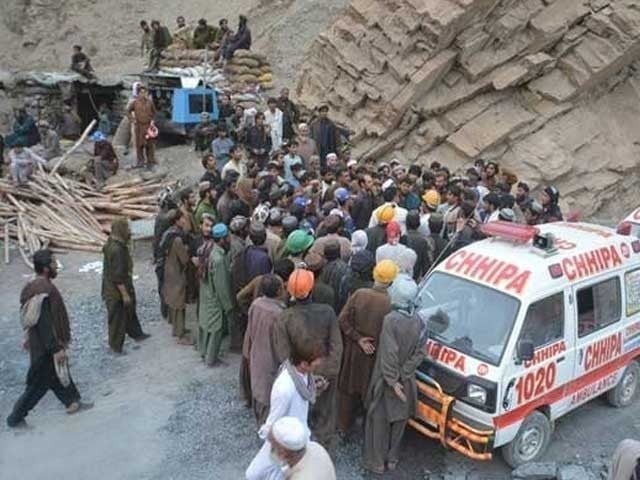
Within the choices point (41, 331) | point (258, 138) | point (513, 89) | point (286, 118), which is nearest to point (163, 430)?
point (41, 331)

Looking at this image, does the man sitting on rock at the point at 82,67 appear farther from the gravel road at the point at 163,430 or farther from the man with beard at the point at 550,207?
the man with beard at the point at 550,207

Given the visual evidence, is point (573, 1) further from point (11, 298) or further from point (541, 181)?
point (11, 298)

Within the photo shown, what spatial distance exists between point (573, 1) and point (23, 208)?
12898mm

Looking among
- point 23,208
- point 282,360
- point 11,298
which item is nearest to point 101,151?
point 23,208

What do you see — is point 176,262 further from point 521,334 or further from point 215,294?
point 521,334

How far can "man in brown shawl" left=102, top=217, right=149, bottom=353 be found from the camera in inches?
340

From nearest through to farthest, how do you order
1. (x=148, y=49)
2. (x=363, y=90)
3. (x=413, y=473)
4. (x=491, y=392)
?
(x=491, y=392)
(x=413, y=473)
(x=363, y=90)
(x=148, y=49)

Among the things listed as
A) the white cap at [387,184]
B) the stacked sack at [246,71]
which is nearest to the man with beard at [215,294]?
the white cap at [387,184]

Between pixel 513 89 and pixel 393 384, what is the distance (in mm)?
12171

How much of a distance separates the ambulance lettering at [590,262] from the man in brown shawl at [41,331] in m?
5.14

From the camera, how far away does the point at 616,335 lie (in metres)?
7.38

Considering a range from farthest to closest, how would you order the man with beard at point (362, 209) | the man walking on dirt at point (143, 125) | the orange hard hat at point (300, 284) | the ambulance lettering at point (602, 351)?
the man walking on dirt at point (143, 125) < the man with beard at point (362, 209) < the ambulance lettering at point (602, 351) < the orange hard hat at point (300, 284)

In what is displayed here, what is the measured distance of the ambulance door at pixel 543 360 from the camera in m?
6.41

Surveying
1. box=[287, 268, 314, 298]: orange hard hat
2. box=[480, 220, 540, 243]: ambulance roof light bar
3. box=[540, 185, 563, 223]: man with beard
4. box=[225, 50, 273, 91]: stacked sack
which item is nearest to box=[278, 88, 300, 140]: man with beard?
box=[225, 50, 273, 91]: stacked sack
